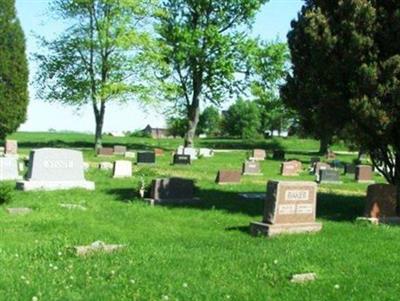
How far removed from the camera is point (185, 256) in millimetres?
9125

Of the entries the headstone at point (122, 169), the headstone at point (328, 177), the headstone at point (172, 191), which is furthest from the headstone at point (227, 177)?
the headstone at point (172, 191)

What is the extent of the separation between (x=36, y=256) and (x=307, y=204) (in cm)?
542

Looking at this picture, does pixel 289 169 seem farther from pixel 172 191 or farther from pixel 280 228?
pixel 280 228

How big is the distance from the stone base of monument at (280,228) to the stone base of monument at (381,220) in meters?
1.59

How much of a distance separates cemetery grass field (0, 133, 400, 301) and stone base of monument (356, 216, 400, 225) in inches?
12.6

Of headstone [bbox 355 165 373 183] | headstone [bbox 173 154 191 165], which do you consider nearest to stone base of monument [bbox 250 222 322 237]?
headstone [bbox 355 165 373 183]

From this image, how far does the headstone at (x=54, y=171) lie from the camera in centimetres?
1903

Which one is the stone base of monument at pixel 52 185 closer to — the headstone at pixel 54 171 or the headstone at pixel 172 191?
the headstone at pixel 54 171

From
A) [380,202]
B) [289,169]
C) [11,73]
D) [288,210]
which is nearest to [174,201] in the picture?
[288,210]

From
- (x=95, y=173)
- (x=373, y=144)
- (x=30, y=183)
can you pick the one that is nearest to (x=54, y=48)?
(x=95, y=173)

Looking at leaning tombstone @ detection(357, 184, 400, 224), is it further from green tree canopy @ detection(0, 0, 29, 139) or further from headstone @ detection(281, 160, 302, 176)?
green tree canopy @ detection(0, 0, 29, 139)

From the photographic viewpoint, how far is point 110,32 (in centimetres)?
4597

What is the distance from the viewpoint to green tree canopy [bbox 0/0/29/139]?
49.0 metres

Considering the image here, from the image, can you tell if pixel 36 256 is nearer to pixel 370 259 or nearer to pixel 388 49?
pixel 370 259
